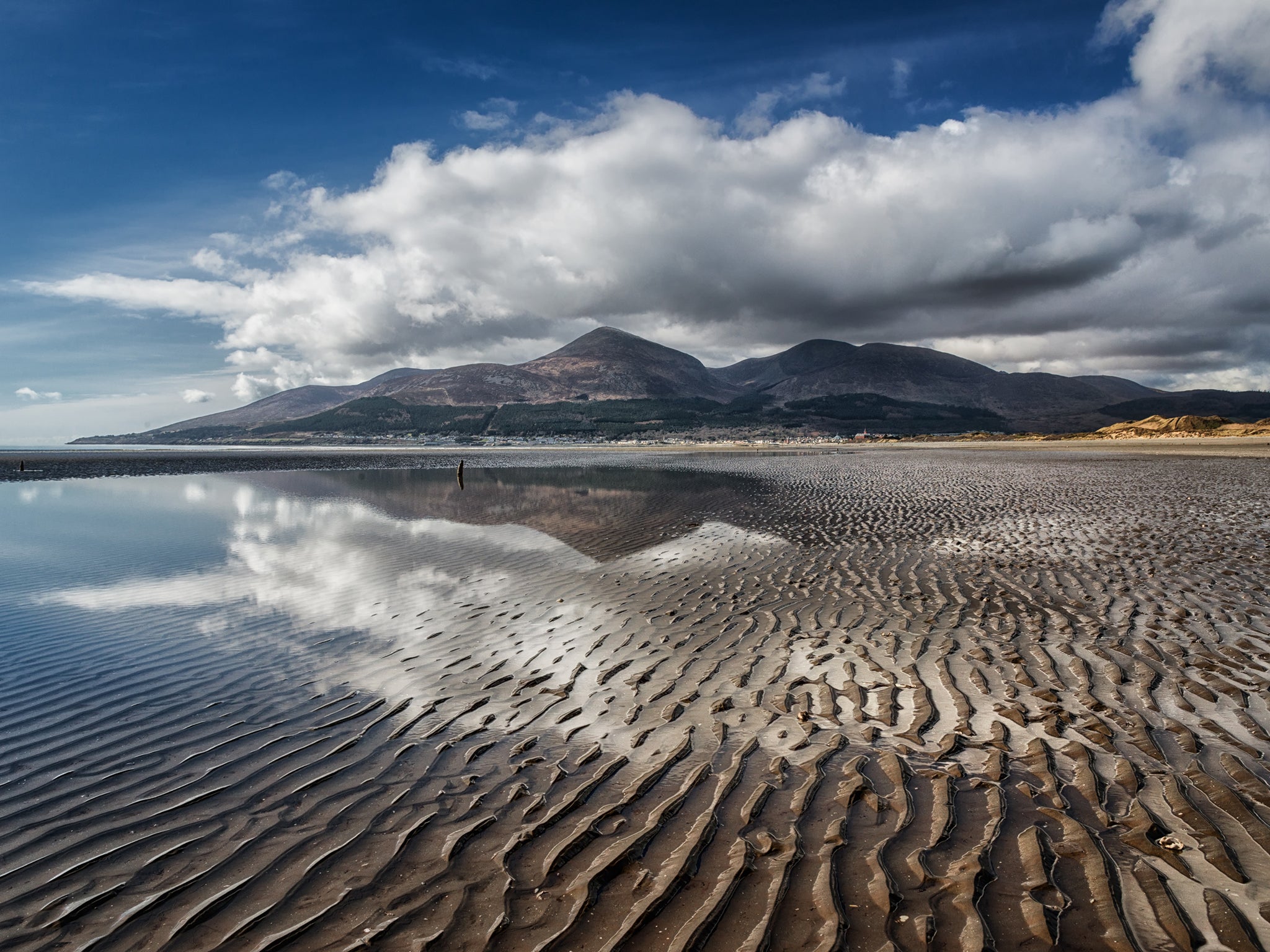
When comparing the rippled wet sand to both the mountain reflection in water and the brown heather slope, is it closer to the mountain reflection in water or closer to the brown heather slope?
the mountain reflection in water

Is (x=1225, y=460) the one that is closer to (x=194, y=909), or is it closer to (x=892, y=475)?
(x=892, y=475)

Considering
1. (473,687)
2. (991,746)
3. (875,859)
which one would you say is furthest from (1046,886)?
(473,687)

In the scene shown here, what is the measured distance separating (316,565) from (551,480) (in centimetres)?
2757

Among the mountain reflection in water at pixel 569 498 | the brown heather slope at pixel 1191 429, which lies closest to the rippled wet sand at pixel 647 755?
the mountain reflection in water at pixel 569 498

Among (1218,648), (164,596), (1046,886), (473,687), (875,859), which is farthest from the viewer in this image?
(164,596)

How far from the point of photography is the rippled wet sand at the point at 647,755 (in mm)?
3766

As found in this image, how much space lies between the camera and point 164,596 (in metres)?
12.4

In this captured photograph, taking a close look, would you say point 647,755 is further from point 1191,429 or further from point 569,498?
point 1191,429

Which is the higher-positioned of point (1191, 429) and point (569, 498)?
point (1191, 429)

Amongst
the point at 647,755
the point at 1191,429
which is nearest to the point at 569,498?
the point at 647,755

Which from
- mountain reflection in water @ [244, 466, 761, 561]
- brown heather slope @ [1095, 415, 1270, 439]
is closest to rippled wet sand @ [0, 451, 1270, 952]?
mountain reflection in water @ [244, 466, 761, 561]

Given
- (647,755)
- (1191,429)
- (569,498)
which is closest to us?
(647,755)

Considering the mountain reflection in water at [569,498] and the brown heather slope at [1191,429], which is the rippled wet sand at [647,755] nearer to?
the mountain reflection in water at [569,498]

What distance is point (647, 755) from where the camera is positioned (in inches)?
230
